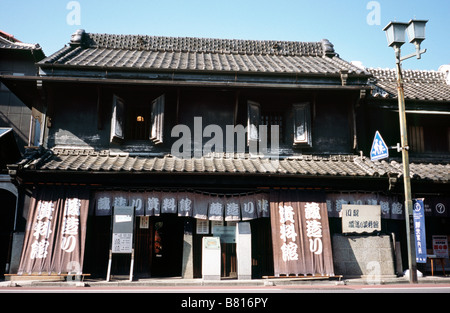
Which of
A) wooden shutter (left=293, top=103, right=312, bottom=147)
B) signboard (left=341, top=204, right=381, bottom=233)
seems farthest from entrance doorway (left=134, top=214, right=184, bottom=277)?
signboard (left=341, top=204, right=381, bottom=233)

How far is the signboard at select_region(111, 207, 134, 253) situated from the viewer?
36.6 feet

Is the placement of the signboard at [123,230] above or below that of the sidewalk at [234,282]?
above

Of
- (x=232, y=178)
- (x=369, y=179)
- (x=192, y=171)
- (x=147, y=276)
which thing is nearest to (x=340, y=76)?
(x=369, y=179)

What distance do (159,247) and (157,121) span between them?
16.1 ft

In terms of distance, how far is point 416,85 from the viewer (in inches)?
631

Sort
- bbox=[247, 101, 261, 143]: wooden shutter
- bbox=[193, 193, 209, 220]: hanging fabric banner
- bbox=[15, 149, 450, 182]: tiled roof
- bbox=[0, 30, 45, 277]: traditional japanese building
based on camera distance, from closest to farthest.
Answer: bbox=[15, 149, 450, 182]: tiled roof → bbox=[193, 193, 209, 220]: hanging fabric banner → bbox=[247, 101, 261, 143]: wooden shutter → bbox=[0, 30, 45, 277]: traditional japanese building

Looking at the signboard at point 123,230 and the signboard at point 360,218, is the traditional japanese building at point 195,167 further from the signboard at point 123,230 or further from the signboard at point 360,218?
the signboard at point 360,218

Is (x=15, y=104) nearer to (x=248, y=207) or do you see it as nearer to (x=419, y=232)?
(x=248, y=207)

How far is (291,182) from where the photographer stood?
11883 millimetres

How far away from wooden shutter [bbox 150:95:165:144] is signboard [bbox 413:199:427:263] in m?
9.62

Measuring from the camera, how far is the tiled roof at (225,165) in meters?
11.1

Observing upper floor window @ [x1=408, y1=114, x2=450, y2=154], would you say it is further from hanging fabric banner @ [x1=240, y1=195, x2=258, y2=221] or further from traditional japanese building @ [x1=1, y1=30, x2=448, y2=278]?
hanging fabric banner @ [x1=240, y1=195, x2=258, y2=221]

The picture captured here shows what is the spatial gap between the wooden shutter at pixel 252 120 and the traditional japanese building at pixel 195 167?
4cm

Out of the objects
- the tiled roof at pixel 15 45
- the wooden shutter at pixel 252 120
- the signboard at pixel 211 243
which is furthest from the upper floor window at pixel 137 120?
the tiled roof at pixel 15 45
